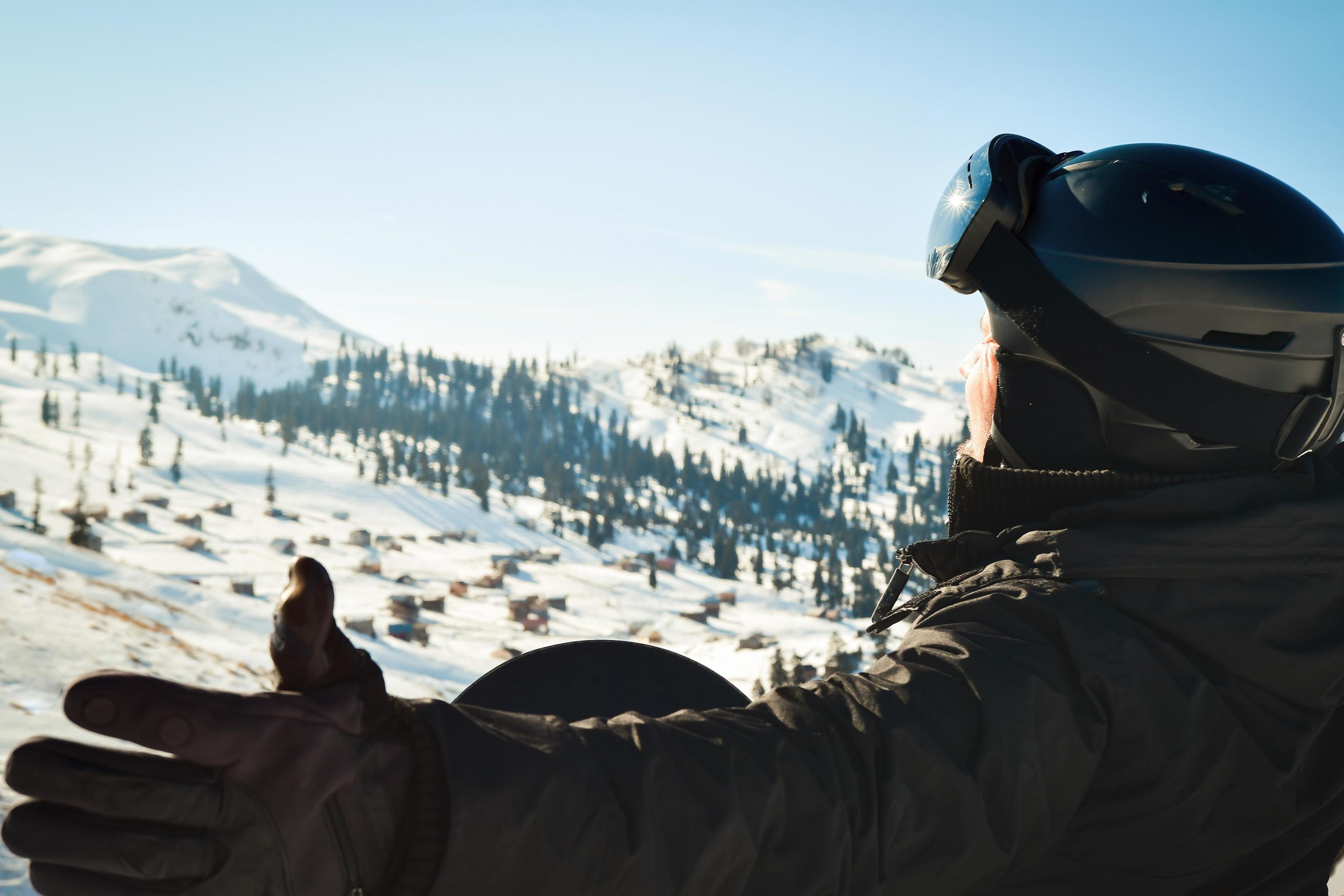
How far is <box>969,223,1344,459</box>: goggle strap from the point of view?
5.56 ft

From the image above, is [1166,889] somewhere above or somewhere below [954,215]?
below

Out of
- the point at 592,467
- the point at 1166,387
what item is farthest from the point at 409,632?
the point at 592,467

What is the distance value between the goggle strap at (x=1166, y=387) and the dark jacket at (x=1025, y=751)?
0.29 ft

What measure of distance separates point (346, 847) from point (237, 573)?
57013mm

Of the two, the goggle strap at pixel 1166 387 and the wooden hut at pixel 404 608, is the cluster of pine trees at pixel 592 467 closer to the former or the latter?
the wooden hut at pixel 404 608

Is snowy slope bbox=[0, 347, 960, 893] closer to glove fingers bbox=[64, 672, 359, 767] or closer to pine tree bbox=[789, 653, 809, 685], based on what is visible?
pine tree bbox=[789, 653, 809, 685]

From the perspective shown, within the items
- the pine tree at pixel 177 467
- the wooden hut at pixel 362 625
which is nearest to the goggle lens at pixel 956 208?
the wooden hut at pixel 362 625

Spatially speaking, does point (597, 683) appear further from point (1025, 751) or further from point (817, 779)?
point (1025, 751)

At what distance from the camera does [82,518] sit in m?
29.4

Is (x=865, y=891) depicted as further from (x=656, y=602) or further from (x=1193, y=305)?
(x=656, y=602)

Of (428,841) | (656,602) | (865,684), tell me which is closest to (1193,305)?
(865,684)

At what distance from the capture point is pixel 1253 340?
172cm

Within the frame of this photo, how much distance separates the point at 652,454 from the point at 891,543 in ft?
115

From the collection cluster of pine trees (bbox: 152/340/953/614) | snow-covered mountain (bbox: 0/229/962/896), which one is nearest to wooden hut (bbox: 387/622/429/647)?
snow-covered mountain (bbox: 0/229/962/896)
